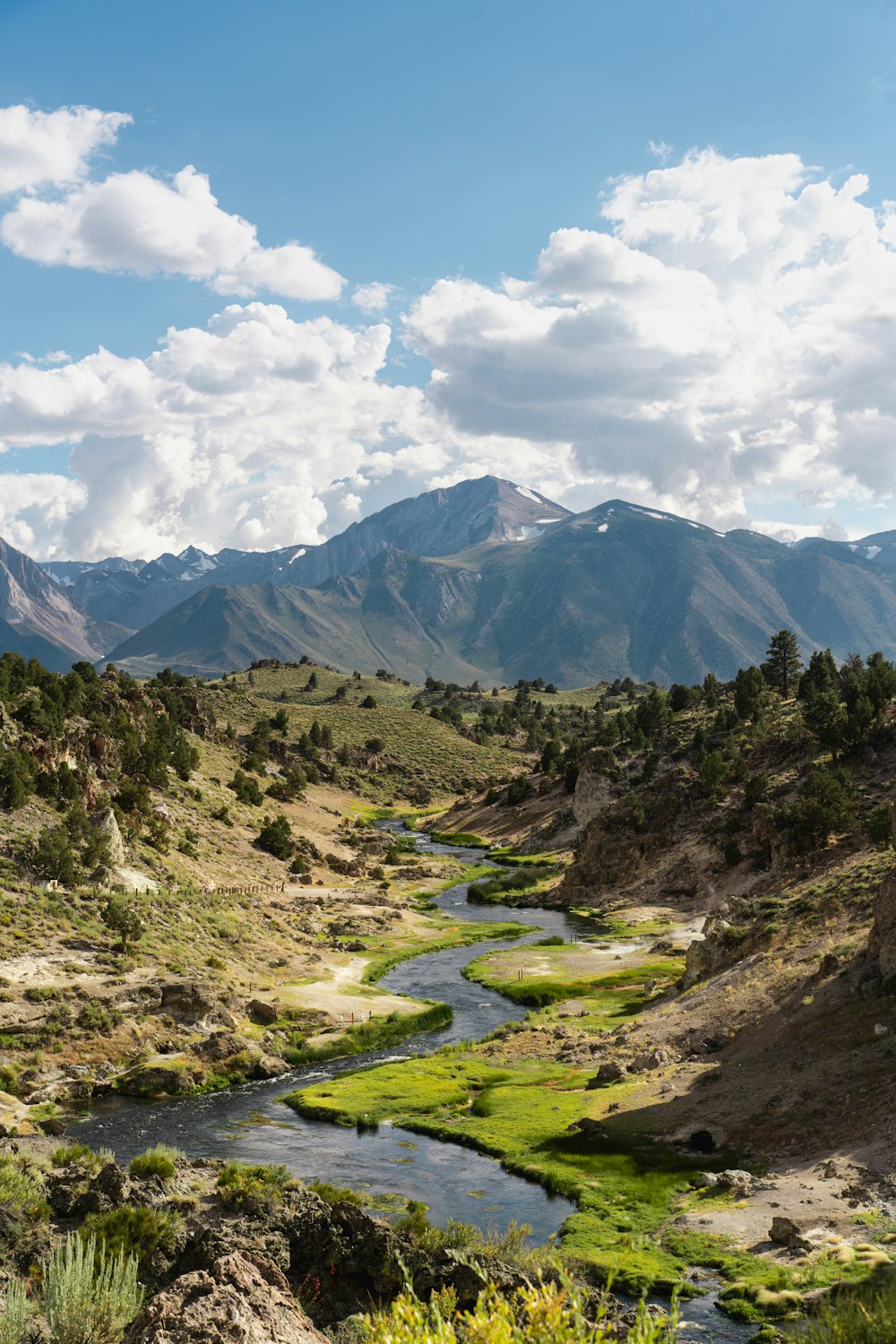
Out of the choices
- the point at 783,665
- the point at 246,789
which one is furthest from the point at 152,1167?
the point at 783,665

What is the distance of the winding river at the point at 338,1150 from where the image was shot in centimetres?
3431

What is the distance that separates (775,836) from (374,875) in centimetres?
4840

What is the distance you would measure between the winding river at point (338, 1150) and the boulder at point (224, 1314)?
1316 centimetres

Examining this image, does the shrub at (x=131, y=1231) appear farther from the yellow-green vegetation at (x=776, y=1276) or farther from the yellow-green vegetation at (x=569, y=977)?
the yellow-green vegetation at (x=569, y=977)

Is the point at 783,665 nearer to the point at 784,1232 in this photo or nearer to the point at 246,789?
the point at 246,789

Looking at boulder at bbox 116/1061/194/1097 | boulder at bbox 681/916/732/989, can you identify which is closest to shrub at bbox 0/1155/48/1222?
boulder at bbox 116/1061/194/1097

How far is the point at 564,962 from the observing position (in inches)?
3002

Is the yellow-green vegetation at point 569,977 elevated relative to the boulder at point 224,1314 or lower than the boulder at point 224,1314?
lower

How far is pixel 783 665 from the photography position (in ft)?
427

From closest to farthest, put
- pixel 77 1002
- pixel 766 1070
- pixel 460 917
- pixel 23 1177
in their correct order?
pixel 23 1177 → pixel 766 1070 → pixel 77 1002 → pixel 460 917

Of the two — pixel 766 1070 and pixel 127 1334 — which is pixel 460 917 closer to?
pixel 766 1070

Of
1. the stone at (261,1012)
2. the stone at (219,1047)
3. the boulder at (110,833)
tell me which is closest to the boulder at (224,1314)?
Answer: the stone at (219,1047)

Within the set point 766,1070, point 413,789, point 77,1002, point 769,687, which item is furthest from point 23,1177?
point 413,789

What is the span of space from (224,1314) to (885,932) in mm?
35522
